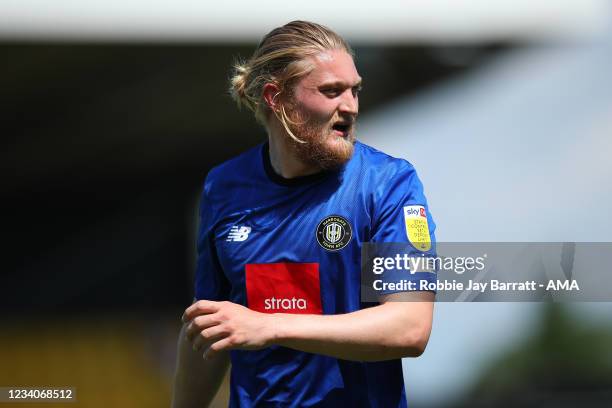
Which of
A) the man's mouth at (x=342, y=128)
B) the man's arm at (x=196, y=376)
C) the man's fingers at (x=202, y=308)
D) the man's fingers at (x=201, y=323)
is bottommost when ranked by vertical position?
the man's arm at (x=196, y=376)

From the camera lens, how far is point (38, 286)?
45.6ft

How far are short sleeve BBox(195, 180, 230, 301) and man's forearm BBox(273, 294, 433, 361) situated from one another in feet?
1.85

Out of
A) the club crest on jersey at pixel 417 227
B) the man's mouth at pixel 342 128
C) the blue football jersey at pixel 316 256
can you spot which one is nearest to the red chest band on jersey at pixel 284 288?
the blue football jersey at pixel 316 256

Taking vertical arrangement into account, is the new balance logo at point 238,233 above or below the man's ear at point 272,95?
below

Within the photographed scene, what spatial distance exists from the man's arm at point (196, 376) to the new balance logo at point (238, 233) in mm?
374

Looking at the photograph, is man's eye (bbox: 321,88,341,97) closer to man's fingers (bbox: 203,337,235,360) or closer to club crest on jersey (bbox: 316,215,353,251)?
club crest on jersey (bbox: 316,215,353,251)

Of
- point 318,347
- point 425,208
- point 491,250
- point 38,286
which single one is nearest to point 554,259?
point 491,250

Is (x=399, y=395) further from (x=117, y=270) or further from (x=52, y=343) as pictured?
(x=117, y=270)

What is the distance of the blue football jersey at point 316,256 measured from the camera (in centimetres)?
290

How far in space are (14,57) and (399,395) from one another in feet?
29.2

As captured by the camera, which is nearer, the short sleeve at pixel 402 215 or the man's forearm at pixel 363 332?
the man's forearm at pixel 363 332

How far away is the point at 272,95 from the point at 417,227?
0.62m

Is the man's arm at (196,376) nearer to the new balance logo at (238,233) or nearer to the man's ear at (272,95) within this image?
the new balance logo at (238,233)

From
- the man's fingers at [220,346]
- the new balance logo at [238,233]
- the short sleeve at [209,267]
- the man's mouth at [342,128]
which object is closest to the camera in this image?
the man's fingers at [220,346]
